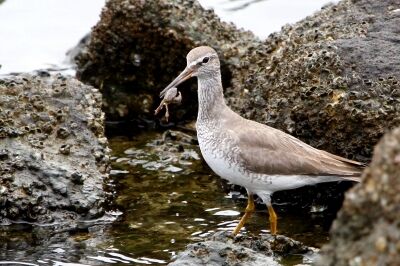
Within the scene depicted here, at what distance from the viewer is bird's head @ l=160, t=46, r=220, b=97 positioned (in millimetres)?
8492

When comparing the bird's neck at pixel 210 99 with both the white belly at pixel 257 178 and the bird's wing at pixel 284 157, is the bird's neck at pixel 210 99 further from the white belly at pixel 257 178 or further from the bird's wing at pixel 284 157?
the white belly at pixel 257 178

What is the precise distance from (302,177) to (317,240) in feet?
2.41

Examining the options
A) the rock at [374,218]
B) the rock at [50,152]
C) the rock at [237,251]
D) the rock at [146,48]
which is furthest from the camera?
the rock at [146,48]

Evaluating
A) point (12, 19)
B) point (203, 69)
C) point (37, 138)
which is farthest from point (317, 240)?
point (12, 19)

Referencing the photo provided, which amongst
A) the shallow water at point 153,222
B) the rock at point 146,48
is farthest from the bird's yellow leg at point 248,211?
the rock at point 146,48

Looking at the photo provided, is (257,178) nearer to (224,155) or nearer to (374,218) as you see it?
(224,155)

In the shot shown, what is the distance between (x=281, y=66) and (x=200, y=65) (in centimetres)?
114

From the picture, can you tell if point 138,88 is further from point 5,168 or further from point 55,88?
point 5,168

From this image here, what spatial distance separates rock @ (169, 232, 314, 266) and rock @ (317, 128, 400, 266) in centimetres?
276

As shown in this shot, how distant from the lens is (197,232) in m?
8.50

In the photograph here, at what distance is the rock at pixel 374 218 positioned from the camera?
3.59 meters

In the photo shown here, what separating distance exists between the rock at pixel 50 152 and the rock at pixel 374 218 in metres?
5.04

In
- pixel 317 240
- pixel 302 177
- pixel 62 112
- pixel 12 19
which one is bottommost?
pixel 317 240

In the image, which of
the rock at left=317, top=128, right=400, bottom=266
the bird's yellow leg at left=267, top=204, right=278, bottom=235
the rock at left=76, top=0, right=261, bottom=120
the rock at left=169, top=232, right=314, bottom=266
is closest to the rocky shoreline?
the rock at left=169, top=232, right=314, bottom=266
